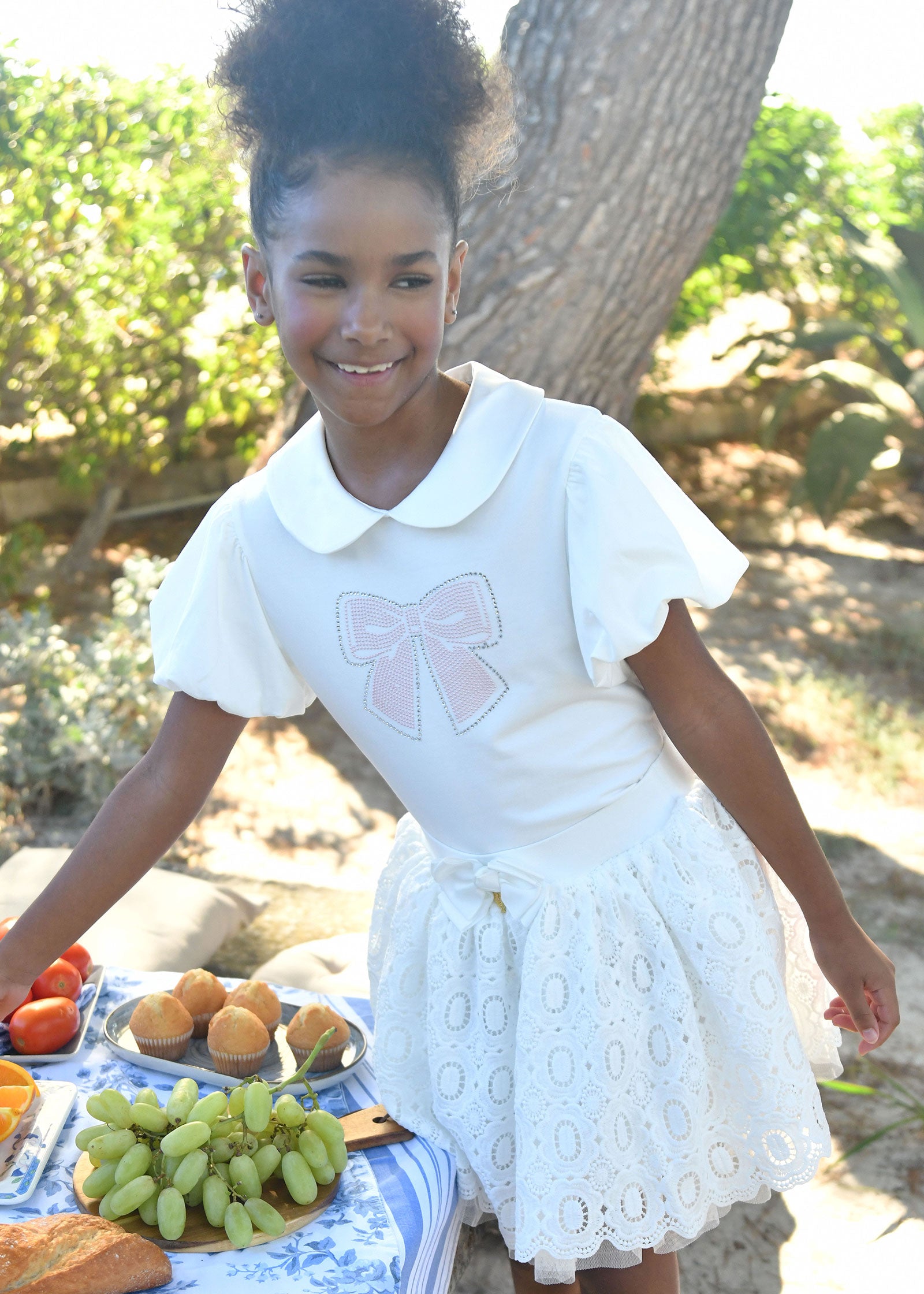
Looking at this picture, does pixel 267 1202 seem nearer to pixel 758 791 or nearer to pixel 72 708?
pixel 758 791

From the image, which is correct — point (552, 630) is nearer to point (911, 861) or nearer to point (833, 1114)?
point (833, 1114)

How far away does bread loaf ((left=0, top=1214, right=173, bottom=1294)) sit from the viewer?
110cm

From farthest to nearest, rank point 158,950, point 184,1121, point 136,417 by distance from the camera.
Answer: point 136,417 → point 158,950 → point 184,1121

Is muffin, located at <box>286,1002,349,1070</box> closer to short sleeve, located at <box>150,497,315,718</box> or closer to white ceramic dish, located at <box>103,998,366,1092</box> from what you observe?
white ceramic dish, located at <box>103,998,366,1092</box>

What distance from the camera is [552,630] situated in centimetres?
125

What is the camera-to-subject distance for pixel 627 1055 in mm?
1271

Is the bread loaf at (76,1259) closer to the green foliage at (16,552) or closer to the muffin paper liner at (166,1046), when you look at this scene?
the muffin paper liner at (166,1046)

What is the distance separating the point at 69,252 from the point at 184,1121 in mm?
3783

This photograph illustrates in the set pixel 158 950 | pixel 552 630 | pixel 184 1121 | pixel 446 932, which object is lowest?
pixel 158 950

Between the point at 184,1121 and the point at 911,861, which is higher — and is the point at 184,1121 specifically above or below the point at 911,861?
above

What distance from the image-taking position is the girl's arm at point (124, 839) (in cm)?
134

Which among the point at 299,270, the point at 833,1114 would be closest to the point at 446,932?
the point at 299,270

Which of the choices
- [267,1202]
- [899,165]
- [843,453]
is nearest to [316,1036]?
[267,1202]

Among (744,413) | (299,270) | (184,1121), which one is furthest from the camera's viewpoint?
(744,413)
